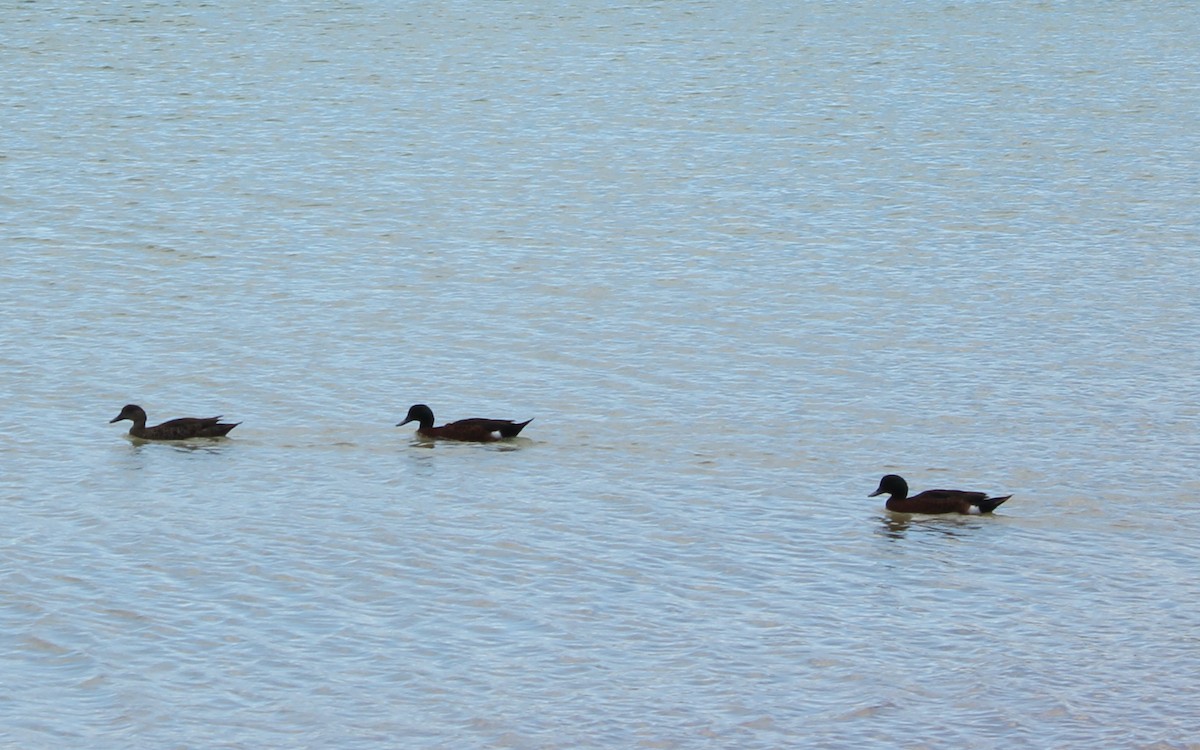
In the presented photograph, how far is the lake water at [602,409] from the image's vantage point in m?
11.8

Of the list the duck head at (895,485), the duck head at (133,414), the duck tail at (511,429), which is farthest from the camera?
the duck head at (133,414)

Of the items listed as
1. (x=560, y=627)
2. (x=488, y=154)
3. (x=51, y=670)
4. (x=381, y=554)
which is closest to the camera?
(x=51, y=670)

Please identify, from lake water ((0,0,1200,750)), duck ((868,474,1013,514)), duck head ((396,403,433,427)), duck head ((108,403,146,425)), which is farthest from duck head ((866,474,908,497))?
duck head ((108,403,146,425))

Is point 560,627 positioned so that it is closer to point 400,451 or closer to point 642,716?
point 642,716

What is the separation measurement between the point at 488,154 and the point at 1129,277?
11886 mm

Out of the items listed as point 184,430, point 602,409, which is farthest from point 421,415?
point 184,430

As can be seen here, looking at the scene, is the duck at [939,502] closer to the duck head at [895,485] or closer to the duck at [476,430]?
the duck head at [895,485]

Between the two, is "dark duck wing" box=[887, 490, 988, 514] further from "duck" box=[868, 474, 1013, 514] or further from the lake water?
the lake water

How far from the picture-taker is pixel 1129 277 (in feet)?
76.9

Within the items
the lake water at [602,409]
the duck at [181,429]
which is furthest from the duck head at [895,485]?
the duck at [181,429]

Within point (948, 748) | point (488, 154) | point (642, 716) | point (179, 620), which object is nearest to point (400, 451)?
point (179, 620)

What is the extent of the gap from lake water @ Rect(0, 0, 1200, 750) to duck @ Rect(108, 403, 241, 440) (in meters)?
0.19

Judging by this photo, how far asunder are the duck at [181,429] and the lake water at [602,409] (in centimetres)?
19

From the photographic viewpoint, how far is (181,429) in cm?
1711
